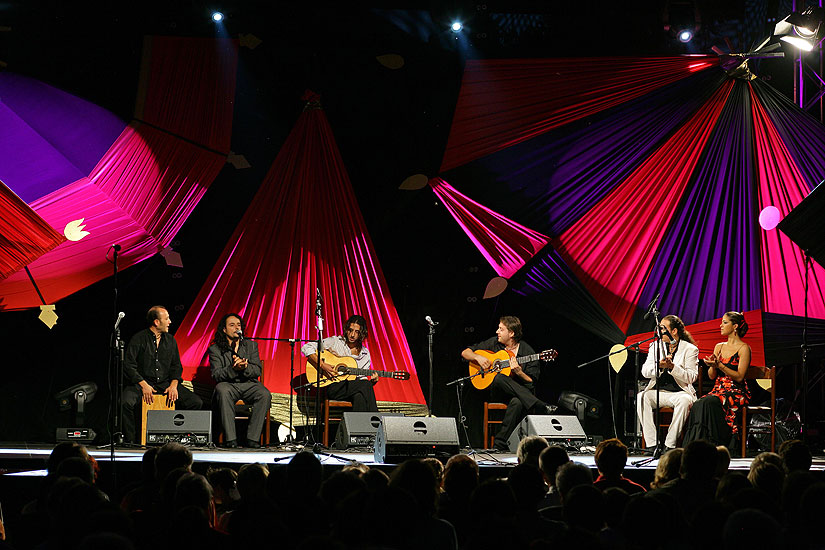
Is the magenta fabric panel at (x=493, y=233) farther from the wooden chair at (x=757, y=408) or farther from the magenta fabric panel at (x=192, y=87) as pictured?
the wooden chair at (x=757, y=408)

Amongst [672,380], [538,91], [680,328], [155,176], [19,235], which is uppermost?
[538,91]

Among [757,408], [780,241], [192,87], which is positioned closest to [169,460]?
[192,87]

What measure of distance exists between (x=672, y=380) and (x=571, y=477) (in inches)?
180

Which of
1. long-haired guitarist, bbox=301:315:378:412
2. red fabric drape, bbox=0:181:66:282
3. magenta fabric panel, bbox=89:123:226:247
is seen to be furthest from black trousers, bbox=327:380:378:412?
red fabric drape, bbox=0:181:66:282

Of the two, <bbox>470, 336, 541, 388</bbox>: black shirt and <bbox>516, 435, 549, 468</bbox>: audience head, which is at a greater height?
<bbox>470, 336, 541, 388</bbox>: black shirt

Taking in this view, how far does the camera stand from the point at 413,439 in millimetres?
5902

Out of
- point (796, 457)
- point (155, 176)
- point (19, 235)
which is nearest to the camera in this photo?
point (796, 457)

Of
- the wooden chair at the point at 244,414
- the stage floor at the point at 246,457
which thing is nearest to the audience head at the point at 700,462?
the stage floor at the point at 246,457

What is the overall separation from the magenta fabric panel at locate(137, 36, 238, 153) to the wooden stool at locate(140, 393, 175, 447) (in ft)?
7.44

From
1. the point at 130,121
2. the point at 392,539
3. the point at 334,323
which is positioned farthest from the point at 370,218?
the point at 392,539

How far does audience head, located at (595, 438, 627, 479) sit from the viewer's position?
3.70 meters

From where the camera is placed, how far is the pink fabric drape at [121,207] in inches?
277

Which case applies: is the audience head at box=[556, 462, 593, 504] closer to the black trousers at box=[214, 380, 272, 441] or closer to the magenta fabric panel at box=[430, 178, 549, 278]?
the black trousers at box=[214, 380, 272, 441]

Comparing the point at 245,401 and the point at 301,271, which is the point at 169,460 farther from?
the point at 301,271
